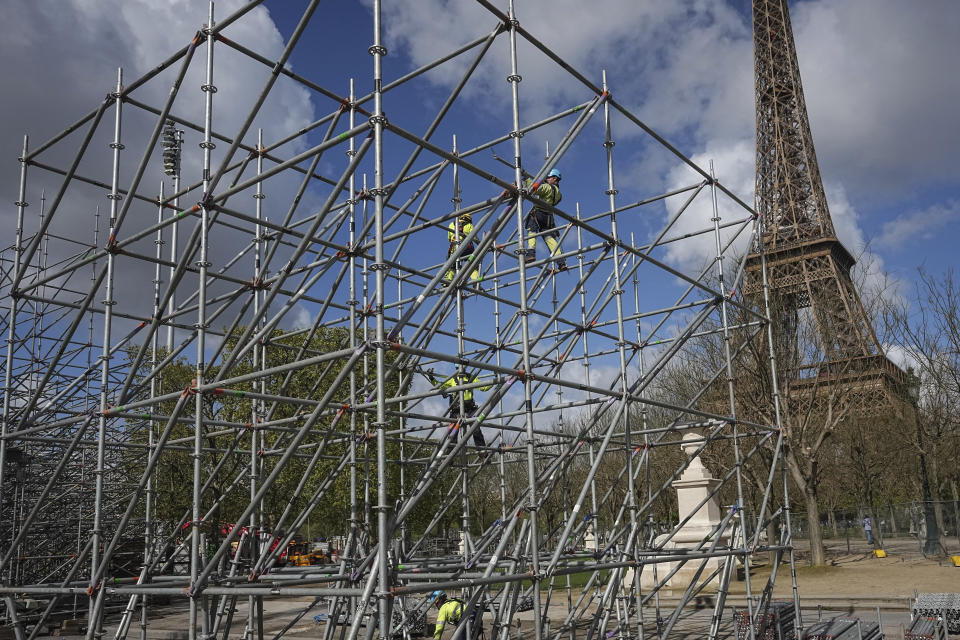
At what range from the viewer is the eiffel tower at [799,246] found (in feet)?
81.8

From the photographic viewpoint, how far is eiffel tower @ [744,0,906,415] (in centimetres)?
2494

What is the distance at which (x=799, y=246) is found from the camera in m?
41.3

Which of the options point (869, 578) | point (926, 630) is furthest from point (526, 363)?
point (869, 578)

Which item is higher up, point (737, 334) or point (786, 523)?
point (737, 334)

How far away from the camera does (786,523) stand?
12.7 metres

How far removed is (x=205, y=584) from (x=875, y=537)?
30706 millimetres

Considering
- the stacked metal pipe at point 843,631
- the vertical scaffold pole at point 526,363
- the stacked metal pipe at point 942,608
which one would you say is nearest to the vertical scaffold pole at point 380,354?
the vertical scaffold pole at point 526,363

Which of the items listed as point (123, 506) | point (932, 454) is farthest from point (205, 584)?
point (932, 454)

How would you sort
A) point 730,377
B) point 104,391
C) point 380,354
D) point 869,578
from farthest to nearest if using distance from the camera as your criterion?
point 869,578 → point 730,377 → point 104,391 → point 380,354

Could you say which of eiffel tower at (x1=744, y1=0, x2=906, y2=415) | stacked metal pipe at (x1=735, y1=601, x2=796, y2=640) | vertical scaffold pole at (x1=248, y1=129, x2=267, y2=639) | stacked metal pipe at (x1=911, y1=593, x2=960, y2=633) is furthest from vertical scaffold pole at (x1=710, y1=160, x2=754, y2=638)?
eiffel tower at (x1=744, y1=0, x2=906, y2=415)

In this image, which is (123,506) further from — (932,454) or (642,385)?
(932,454)

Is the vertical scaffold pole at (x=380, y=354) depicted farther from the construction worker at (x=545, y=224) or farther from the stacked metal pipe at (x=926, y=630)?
the stacked metal pipe at (x=926, y=630)

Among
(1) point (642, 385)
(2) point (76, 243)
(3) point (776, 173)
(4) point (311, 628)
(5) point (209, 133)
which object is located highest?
(3) point (776, 173)

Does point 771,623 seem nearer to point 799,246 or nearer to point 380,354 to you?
point 380,354
